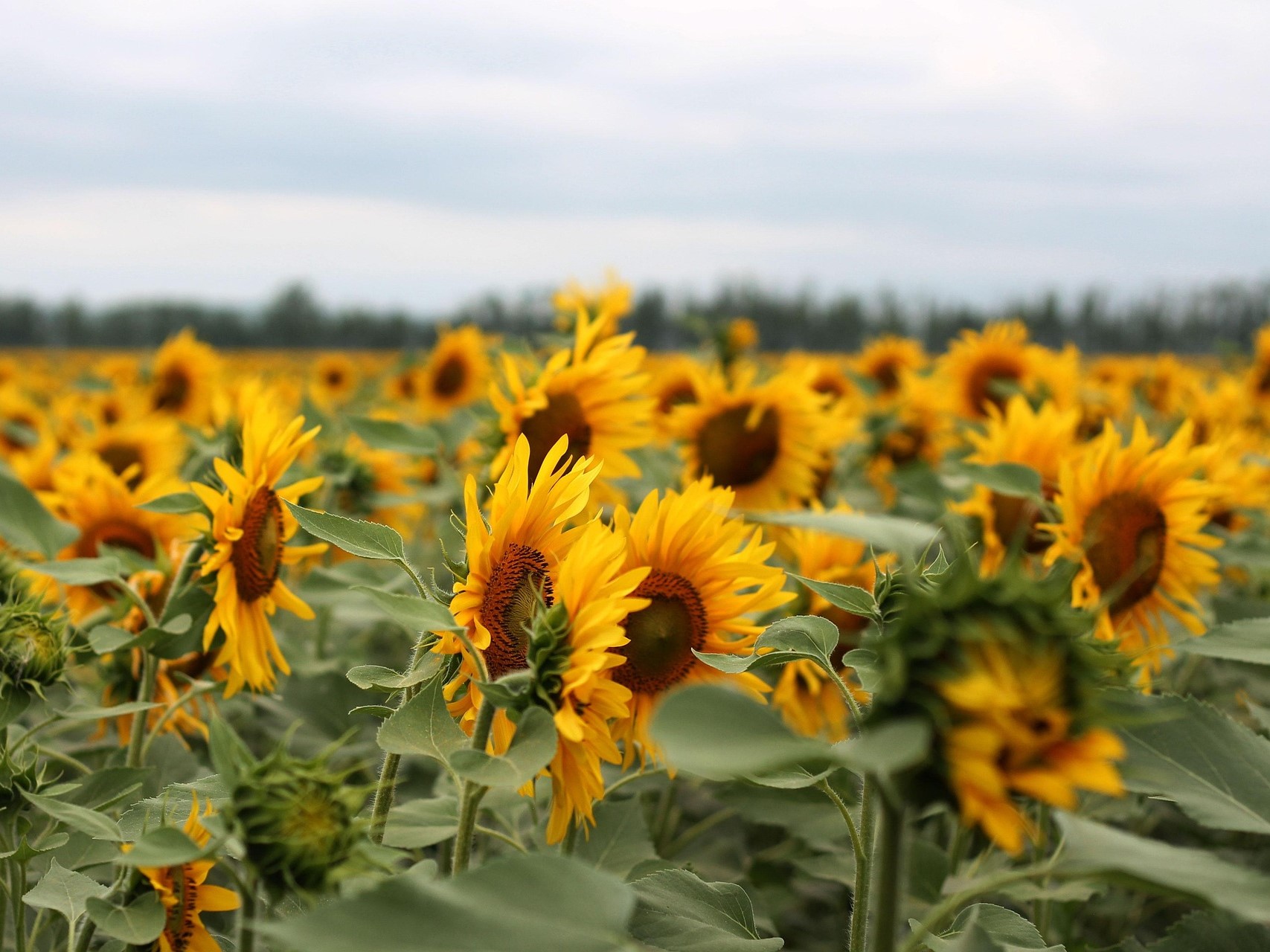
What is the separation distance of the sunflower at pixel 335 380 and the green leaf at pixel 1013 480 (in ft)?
21.1

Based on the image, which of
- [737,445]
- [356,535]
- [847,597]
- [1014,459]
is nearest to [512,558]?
[356,535]

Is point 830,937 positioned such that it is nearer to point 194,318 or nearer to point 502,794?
point 502,794

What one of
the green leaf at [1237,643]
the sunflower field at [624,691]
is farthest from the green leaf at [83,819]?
the green leaf at [1237,643]

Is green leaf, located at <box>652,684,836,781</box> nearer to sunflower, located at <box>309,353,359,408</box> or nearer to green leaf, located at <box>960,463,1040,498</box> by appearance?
green leaf, located at <box>960,463,1040,498</box>

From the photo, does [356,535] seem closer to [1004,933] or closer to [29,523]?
[1004,933]

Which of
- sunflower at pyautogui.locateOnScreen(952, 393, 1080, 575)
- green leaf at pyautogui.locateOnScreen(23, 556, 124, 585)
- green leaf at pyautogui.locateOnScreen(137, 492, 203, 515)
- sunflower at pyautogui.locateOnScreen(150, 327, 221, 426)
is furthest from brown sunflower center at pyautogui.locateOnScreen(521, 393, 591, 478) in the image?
sunflower at pyautogui.locateOnScreen(150, 327, 221, 426)

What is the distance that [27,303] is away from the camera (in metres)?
57.5

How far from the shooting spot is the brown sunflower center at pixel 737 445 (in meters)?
3.34

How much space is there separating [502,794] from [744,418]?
2371 mm

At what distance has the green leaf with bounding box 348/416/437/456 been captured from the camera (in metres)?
2.28

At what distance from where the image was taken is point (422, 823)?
129cm

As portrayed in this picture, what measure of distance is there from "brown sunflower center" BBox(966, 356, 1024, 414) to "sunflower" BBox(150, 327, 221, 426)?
149 inches

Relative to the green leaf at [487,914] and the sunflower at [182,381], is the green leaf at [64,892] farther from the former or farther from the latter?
the sunflower at [182,381]

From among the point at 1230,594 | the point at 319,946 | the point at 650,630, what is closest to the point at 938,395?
the point at 1230,594
